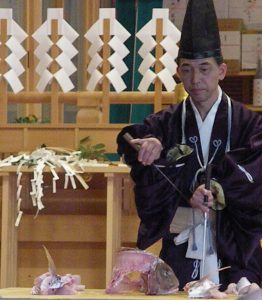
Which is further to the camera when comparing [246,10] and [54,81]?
[246,10]

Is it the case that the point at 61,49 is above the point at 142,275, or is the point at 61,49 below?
above

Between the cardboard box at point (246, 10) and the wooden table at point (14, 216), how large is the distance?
3224 mm

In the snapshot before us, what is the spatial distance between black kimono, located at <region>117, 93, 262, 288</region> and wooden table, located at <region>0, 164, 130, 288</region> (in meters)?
0.58

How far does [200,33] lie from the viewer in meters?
2.65

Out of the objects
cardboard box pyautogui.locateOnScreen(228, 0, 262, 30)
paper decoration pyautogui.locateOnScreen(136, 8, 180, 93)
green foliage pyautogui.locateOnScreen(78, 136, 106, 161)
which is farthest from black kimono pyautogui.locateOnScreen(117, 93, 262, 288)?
cardboard box pyautogui.locateOnScreen(228, 0, 262, 30)

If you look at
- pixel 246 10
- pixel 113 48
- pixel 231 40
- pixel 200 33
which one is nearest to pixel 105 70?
pixel 113 48

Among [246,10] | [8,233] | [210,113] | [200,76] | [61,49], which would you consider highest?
[246,10]

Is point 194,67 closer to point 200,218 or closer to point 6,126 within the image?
point 200,218

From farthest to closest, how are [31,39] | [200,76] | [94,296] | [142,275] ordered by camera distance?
1. [31,39]
2. [200,76]
3. [142,275]
4. [94,296]

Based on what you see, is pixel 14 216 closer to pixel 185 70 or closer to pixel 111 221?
pixel 111 221

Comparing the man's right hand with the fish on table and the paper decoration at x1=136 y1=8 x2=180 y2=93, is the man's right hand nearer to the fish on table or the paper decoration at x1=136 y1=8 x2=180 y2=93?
the fish on table

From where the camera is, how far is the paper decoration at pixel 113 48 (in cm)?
359

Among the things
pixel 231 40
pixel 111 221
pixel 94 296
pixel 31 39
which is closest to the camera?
pixel 94 296

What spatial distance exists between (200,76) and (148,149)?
0.28 meters
